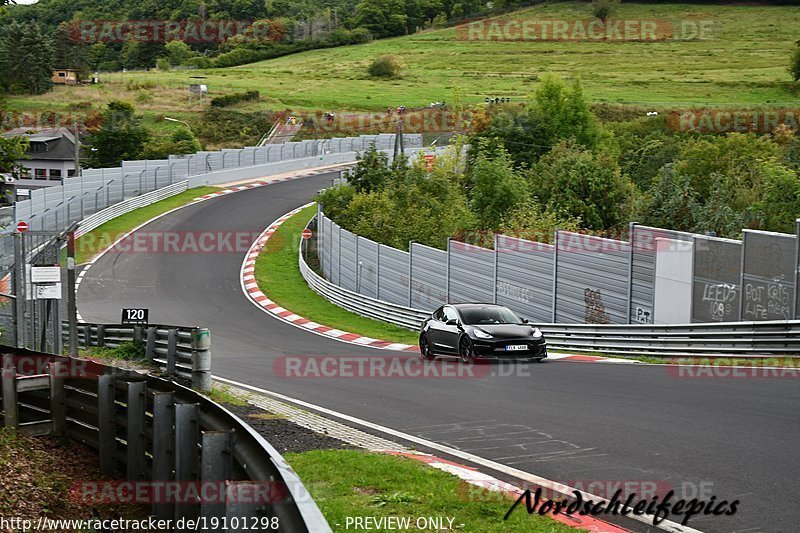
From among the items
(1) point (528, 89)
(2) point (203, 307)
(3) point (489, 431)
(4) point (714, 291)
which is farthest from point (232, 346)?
(1) point (528, 89)

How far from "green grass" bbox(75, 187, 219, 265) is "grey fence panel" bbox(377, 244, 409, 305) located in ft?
58.8

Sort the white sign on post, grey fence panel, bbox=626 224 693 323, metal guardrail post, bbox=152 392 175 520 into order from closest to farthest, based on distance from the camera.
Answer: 1. metal guardrail post, bbox=152 392 175 520
2. the white sign on post
3. grey fence panel, bbox=626 224 693 323

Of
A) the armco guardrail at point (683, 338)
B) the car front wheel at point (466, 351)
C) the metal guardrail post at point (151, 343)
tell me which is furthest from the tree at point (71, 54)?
the metal guardrail post at point (151, 343)

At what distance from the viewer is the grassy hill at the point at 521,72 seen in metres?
115

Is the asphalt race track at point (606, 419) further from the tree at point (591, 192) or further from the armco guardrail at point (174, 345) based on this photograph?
the tree at point (591, 192)

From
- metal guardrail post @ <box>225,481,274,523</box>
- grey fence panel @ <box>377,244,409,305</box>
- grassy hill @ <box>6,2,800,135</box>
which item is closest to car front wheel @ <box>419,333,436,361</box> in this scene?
grey fence panel @ <box>377,244,409,305</box>

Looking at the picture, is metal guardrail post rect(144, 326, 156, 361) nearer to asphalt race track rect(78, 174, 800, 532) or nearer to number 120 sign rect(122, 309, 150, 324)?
number 120 sign rect(122, 309, 150, 324)

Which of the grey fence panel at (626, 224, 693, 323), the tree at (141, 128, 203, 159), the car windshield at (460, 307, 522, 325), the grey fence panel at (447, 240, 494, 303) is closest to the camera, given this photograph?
the car windshield at (460, 307, 522, 325)

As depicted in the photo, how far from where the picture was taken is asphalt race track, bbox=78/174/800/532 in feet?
32.0

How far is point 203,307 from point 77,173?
106 feet

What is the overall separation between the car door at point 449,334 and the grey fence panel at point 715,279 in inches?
212

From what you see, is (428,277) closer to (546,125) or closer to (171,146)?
(546,125)

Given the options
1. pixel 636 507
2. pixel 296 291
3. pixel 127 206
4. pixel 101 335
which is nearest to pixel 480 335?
pixel 101 335

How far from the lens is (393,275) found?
A: 1412 inches
